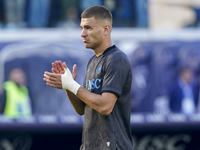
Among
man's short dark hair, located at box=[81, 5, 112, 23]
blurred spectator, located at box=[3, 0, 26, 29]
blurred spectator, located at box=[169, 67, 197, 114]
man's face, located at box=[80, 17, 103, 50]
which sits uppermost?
blurred spectator, located at box=[3, 0, 26, 29]

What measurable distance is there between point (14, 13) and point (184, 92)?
4.23 m

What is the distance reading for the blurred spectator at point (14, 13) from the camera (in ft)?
27.4

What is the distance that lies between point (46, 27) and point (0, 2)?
1236mm

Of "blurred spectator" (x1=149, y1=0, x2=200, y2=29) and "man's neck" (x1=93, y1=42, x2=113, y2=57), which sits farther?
"blurred spectator" (x1=149, y1=0, x2=200, y2=29)

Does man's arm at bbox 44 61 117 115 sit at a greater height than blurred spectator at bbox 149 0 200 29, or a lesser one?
lesser

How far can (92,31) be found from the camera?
317cm

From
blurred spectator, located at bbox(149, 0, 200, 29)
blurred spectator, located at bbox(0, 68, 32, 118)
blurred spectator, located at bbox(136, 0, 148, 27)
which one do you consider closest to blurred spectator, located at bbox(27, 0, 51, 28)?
blurred spectator, located at bbox(0, 68, 32, 118)

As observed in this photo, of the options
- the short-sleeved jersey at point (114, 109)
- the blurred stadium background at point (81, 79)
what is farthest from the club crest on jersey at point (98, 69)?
the blurred stadium background at point (81, 79)

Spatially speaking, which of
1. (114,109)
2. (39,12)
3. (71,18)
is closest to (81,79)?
(71,18)

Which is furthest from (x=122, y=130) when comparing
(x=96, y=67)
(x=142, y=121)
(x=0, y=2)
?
(x=0, y=2)

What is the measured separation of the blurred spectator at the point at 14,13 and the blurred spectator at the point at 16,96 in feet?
4.89

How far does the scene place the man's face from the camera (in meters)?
3.17

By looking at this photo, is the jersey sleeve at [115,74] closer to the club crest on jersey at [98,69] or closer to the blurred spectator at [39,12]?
the club crest on jersey at [98,69]

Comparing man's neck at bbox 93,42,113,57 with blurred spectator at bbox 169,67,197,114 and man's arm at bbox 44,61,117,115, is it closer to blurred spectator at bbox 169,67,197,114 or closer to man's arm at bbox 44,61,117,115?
man's arm at bbox 44,61,117,115
